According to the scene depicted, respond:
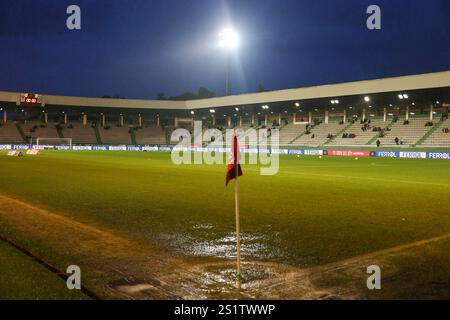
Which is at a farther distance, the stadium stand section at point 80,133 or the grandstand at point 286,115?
the stadium stand section at point 80,133

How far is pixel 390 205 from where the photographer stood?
1447 centimetres

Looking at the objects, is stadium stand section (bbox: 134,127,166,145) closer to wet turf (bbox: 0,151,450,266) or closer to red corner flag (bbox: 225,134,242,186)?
wet turf (bbox: 0,151,450,266)

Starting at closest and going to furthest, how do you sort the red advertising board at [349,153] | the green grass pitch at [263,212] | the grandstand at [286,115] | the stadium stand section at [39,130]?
the green grass pitch at [263,212], the red advertising board at [349,153], the grandstand at [286,115], the stadium stand section at [39,130]

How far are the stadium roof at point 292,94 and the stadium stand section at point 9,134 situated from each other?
A: 10.4 m

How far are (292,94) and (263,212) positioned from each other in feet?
166

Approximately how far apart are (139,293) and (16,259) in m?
2.82

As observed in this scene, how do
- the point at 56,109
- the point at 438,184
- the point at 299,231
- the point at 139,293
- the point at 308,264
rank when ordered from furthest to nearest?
the point at 56,109 < the point at 438,184 < the point at 299,231 < the point at 308,264 < the point at 139,293

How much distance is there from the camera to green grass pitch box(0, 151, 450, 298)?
9.02m

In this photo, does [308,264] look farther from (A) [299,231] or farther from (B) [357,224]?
(B) [357,224]

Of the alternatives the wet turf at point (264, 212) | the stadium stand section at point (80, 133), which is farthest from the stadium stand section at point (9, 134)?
the wet turf at point (264, 212)

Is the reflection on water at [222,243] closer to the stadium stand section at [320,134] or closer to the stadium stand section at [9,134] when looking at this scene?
the stadium stand section at [320,134]

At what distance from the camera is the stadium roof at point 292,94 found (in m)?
48.1

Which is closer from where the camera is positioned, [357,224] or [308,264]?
[308,264]
